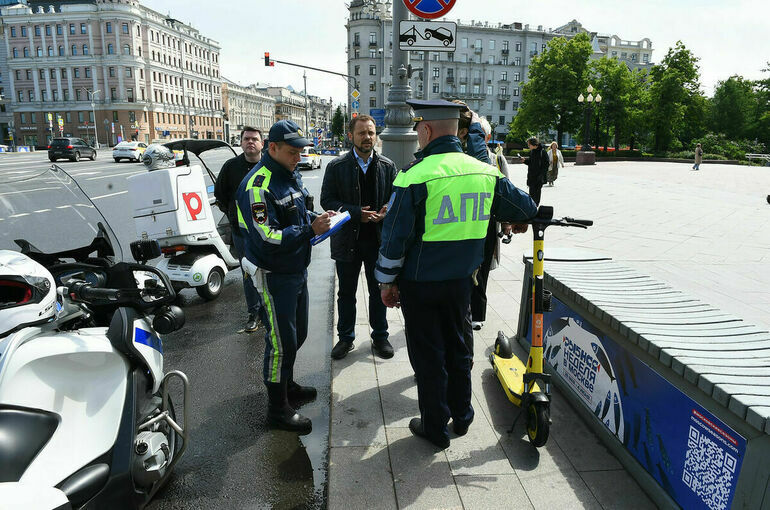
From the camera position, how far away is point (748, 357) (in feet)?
7.75

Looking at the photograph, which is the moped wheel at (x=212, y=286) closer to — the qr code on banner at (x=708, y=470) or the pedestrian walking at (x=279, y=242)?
the pedestrian walking at (x=279, y=242)

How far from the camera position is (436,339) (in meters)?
3.00

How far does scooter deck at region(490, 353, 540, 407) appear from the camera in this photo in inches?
136

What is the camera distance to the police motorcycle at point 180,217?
234 inches

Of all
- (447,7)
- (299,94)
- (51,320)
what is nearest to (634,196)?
(447,7)

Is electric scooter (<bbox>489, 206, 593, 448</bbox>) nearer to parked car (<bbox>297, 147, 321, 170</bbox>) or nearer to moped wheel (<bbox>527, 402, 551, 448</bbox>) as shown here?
moped wheel (<bbox>527, 402, 551, 448</bbox>)

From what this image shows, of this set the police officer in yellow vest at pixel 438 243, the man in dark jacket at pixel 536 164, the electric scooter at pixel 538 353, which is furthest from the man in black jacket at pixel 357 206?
the man in dark jacket at pixel 536 164

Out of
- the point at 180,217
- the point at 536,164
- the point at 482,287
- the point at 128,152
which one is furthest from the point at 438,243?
the point at 128,152

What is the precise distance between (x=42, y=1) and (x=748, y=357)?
413ft

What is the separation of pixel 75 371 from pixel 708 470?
274cm

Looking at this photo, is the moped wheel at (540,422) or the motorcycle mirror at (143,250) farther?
the moped wheel at (540,422)

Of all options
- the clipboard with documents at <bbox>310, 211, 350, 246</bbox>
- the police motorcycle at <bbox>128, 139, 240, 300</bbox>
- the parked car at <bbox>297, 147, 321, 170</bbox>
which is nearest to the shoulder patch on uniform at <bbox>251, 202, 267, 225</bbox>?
the clipboard with documents at <bbox>310, 211, 350, 246</bbox>

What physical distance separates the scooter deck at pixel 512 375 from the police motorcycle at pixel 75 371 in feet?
6.82

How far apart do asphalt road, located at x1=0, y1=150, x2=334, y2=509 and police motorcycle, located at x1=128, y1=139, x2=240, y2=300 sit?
18.1 inches
